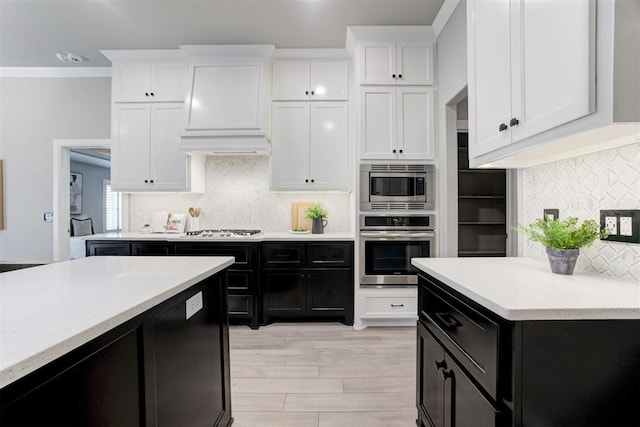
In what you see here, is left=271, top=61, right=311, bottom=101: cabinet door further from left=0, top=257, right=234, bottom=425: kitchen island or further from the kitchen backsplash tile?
left=0, top=257, right=234, bottom=425: kitchen island

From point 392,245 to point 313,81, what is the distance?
192cm

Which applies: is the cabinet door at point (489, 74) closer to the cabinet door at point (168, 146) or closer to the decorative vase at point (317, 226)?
the decorative vase at point (317, 226)

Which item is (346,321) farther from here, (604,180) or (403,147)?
(604,180)

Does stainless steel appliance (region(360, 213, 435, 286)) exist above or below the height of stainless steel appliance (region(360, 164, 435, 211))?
below

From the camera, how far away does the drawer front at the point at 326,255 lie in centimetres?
318

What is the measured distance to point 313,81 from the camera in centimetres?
342

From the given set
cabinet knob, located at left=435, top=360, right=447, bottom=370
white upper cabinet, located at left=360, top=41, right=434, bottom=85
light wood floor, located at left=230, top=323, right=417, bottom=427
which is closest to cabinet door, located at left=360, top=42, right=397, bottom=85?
white upper cabinet, located at left=360, top=41, right=434, bottom=85

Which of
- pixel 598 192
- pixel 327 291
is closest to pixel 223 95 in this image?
pixel 327 291

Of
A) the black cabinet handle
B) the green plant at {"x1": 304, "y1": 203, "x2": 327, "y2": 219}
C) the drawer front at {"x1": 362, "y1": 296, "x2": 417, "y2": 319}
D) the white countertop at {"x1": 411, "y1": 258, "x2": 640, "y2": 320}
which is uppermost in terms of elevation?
the green plant at {"x1": 304, "y1": 203, "x2": 327, "y2": 219}

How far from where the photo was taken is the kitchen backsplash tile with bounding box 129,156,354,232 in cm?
379

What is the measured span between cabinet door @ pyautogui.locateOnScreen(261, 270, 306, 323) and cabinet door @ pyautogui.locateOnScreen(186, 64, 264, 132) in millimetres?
1590

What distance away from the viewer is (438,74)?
308 cm

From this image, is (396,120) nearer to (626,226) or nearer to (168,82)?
(626,226)

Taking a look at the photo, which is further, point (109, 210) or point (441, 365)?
point (109, 210)
